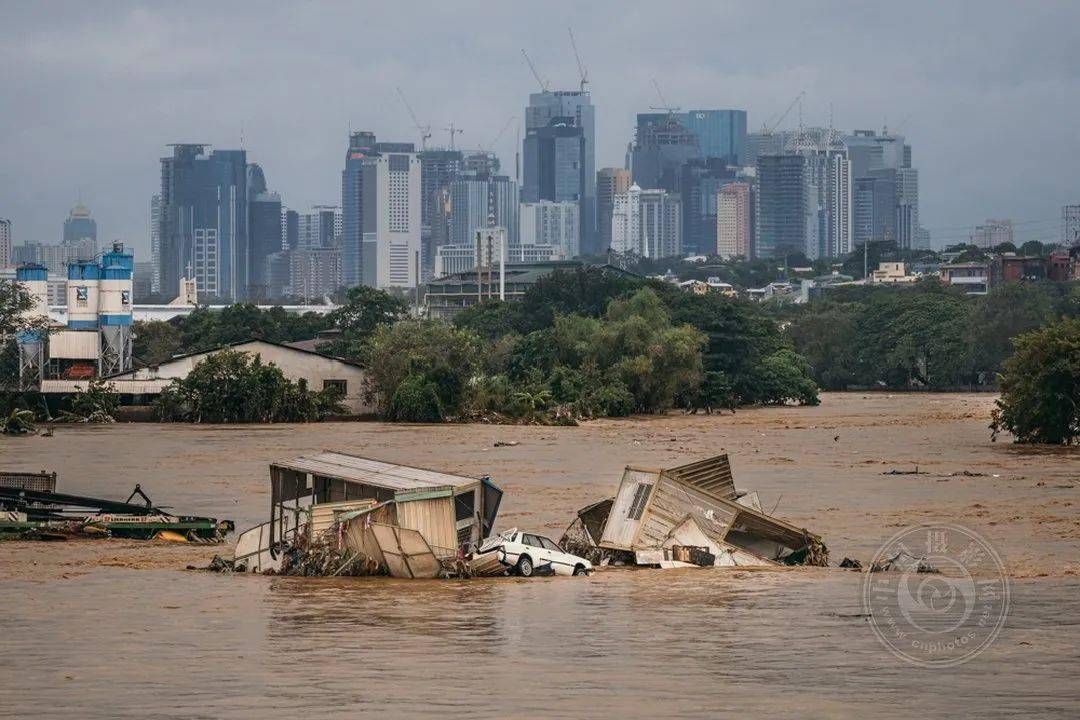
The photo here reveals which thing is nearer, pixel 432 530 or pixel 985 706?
pixel 985 706

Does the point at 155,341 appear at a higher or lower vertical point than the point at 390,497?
higher

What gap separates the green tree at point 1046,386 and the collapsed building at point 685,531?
87.3 feet

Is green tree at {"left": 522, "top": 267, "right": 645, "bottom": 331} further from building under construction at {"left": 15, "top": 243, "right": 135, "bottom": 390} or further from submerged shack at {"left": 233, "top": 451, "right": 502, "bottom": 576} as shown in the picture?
submerged shack at {"left": 233, "top": 451, "right": 502, "bottom": 576}

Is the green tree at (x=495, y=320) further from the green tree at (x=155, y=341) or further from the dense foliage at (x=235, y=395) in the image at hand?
the dense foliage at (x=235, y=395)

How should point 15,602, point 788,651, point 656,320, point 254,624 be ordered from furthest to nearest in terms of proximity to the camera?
1. point 656,320
2. point 15,602
3. point 254,624
4. point 788,651

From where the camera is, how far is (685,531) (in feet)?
84.0

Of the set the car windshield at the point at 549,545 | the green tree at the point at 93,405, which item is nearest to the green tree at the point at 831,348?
the green tree at the point at 93,405

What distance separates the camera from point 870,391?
11244 cm

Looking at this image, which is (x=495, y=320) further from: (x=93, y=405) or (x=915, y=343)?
(x=93, y=405)

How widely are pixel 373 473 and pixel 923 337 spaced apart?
290 ft

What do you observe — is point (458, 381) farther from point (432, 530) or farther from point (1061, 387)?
point (432, 530)

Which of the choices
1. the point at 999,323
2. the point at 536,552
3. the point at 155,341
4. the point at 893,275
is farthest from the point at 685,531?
→ the point at 893,275

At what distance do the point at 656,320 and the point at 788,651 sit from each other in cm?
6003

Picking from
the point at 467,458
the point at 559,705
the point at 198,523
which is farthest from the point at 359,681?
the point at 467,458
